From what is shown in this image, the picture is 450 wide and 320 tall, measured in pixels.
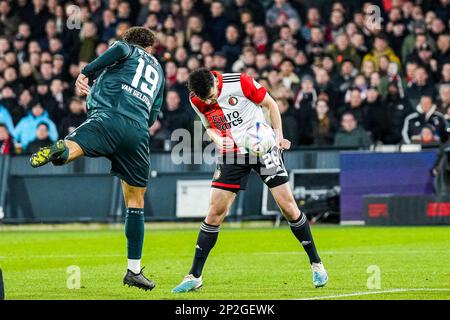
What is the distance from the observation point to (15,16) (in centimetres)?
2708

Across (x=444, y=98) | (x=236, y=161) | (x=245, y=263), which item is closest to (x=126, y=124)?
(x=236, y=161)

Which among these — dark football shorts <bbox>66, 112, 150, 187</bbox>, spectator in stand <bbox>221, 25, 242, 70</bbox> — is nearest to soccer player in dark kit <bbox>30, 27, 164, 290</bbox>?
dark football shorts <bbox>66, 112, 150, 187</bbox>

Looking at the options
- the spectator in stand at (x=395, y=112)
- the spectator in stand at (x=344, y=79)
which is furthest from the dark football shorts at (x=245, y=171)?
the spectator in stand at (x=344, y=79)

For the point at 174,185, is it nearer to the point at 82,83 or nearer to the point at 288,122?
the point at 288,122

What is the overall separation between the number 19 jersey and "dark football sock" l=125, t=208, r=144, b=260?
85 cm

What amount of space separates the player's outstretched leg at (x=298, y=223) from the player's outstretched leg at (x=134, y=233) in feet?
4.21

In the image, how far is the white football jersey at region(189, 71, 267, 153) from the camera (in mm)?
10570

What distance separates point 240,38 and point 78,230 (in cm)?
588

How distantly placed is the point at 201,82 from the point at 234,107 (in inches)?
27.9

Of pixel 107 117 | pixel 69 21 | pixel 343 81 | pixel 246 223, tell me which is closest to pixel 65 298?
pixel 107 117

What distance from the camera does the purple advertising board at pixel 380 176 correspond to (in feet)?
67.7

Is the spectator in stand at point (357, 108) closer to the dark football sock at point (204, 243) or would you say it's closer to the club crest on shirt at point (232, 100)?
the club crest on shirt at point (232, 100)

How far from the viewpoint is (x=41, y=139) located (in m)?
22.4
